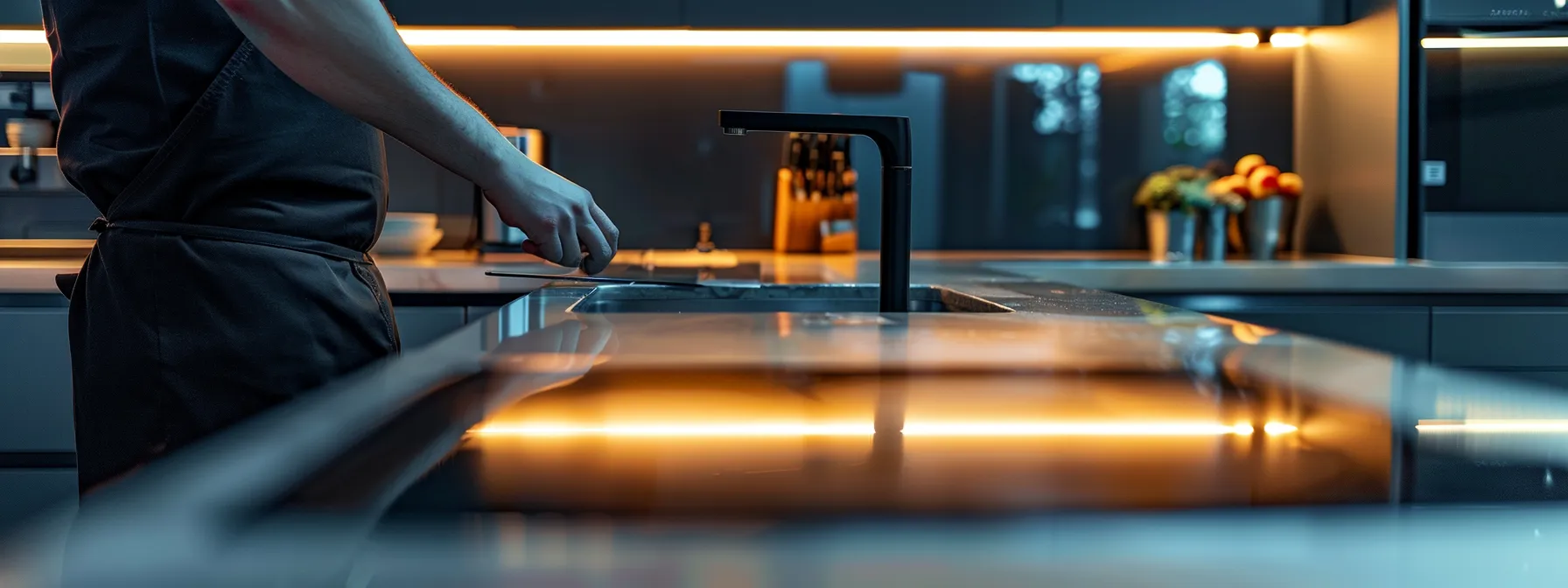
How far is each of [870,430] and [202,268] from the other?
26.5 inches

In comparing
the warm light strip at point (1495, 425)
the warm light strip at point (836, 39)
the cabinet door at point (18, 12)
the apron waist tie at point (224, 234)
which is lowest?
the warm light strip at point (1495, 425)

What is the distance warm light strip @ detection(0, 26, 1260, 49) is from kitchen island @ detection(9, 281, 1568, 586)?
1.93 m

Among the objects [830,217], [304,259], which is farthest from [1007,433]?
[830,217]

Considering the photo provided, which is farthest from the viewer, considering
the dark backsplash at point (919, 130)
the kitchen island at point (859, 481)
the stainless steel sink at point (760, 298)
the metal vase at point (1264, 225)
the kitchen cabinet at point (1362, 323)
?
the dark backsplash at point (919, 130)

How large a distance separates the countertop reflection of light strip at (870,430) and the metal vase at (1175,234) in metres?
2.09

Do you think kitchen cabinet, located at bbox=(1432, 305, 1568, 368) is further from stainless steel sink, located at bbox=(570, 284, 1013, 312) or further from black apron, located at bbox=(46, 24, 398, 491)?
black apron, located at bbox=(46, 24, 398, 491)

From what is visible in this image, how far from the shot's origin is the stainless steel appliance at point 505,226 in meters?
2.34

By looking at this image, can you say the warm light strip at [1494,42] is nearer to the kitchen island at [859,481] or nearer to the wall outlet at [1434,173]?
the wall outlet at [1434,173]

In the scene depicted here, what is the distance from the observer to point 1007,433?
440 mm

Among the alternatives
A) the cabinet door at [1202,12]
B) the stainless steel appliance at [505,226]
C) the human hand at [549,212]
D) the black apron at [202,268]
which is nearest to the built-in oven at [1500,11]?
the cabinet door at [1202,12]

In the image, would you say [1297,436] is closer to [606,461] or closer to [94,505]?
[606,461]

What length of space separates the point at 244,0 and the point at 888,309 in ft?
2.26

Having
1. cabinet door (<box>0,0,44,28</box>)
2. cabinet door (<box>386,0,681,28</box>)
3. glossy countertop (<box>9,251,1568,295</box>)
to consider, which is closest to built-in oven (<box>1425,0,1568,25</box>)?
glossy countertop (<box>9,251,1568,295</box>)

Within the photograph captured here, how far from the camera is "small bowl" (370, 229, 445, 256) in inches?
87.1
